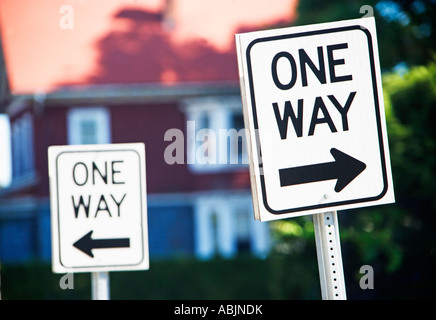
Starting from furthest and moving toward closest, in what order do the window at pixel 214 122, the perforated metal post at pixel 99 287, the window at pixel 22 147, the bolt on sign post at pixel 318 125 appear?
the window at pixel 22 147 < the window at pixel 214 122 < the perforated metal post at pixel 99 287 < the bolt on sign post at pixel 318 125

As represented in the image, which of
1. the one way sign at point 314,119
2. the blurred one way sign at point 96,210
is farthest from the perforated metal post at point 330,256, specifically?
the blurred one way sign at point 96,210

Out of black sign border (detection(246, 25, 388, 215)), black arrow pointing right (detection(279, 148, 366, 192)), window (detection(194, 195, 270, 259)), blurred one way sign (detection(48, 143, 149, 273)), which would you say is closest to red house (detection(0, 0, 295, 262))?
window (detection(194, 195, 270, 259))

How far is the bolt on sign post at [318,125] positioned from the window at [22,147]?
73.9ft

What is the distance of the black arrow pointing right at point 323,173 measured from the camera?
119 inches

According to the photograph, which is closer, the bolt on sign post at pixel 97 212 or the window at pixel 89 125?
the bolt on sign post at pixel 97 212

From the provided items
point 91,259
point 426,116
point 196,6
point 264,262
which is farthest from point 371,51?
point 196,6

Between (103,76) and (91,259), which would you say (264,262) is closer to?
(103,76)

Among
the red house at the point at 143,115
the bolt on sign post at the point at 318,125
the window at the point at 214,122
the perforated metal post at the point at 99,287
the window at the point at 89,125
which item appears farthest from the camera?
the window at the point at 89,125

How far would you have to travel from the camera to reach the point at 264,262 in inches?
744

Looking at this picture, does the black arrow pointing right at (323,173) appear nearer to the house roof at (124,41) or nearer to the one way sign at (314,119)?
Answer: the one way sign at (314,119)

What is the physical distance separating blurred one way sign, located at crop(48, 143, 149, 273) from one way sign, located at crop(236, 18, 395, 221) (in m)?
1.98

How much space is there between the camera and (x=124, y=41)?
25.0 metres

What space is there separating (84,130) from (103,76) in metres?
2.10

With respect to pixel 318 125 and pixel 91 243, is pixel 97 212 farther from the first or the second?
pixel 318 125
